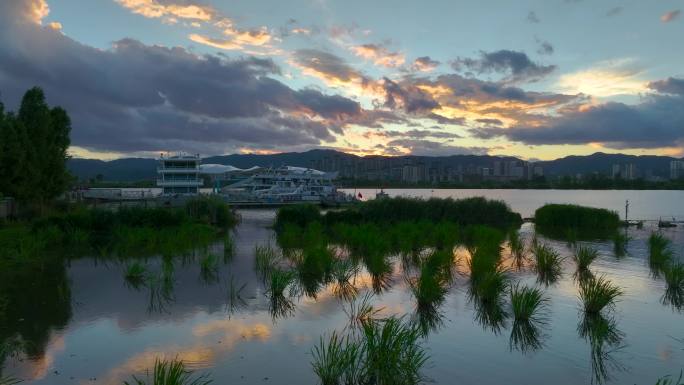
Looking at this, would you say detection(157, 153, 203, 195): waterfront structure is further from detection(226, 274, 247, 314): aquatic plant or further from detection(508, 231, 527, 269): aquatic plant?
detection(226, 274, 247, 314): aquatic plant

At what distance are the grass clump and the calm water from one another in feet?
67.1

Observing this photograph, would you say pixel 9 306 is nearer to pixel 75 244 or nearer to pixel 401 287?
pixel 401 287

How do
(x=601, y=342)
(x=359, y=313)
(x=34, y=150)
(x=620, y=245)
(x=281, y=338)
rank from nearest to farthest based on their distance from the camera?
(x=601, y=342)
(x=281, y=338)
(x=359, y=313)
(x=620, y=245)
(x=34, y=150)

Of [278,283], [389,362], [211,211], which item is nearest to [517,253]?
[278,283]

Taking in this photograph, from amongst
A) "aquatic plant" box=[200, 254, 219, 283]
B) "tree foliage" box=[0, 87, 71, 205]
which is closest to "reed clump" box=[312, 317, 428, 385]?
"aquatic plant" box=[200, 254, 219, 283]

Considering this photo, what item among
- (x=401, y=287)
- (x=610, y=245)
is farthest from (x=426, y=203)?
(x=401, y=287)

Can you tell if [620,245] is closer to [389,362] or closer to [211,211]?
[389,362]

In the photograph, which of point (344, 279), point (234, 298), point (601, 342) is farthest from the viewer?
point (344, 279)

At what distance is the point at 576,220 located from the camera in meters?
37.0

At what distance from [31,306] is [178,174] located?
2139 inches

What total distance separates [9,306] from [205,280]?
531 cm

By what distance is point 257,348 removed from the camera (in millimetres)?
9797

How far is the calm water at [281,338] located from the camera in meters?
8.62

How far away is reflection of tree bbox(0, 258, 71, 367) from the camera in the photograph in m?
9.73
